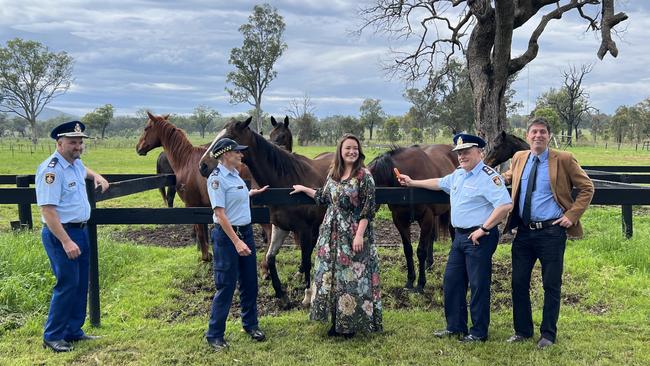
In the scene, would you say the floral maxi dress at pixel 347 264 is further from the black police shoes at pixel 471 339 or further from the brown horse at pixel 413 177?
the brown horse at pixel 413 177

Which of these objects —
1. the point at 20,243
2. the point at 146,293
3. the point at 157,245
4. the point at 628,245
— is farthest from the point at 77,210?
the point at 628,245

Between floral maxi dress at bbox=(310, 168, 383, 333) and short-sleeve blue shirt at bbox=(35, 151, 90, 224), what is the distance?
6.67 feet

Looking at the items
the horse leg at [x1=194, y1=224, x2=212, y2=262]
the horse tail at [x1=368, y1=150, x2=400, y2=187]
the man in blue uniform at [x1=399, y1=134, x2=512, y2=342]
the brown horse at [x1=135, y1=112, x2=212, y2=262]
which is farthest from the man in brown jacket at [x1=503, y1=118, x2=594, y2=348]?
the brown horse at [x1=135, y1=112, x2=212, y2=262]

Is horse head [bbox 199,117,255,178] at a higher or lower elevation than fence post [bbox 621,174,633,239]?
higher

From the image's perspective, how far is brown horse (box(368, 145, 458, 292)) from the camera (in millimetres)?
5530

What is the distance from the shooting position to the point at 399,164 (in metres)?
6.06

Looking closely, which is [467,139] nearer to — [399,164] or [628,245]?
[399,164]

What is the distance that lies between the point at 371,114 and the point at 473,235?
251 ft

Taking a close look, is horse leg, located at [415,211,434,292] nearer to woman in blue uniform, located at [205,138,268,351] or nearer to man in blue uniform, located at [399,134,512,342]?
man in blue uniform, located at [399,134,512,342]

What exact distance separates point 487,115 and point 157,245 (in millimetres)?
7191

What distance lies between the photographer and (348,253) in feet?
12.1

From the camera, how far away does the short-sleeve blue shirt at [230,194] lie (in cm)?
351

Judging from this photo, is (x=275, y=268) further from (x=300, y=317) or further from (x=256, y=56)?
(x=256, y=56)

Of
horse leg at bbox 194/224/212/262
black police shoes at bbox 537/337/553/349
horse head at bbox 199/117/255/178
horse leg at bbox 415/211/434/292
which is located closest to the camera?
black police shoes at bbox 537/337/553/349
